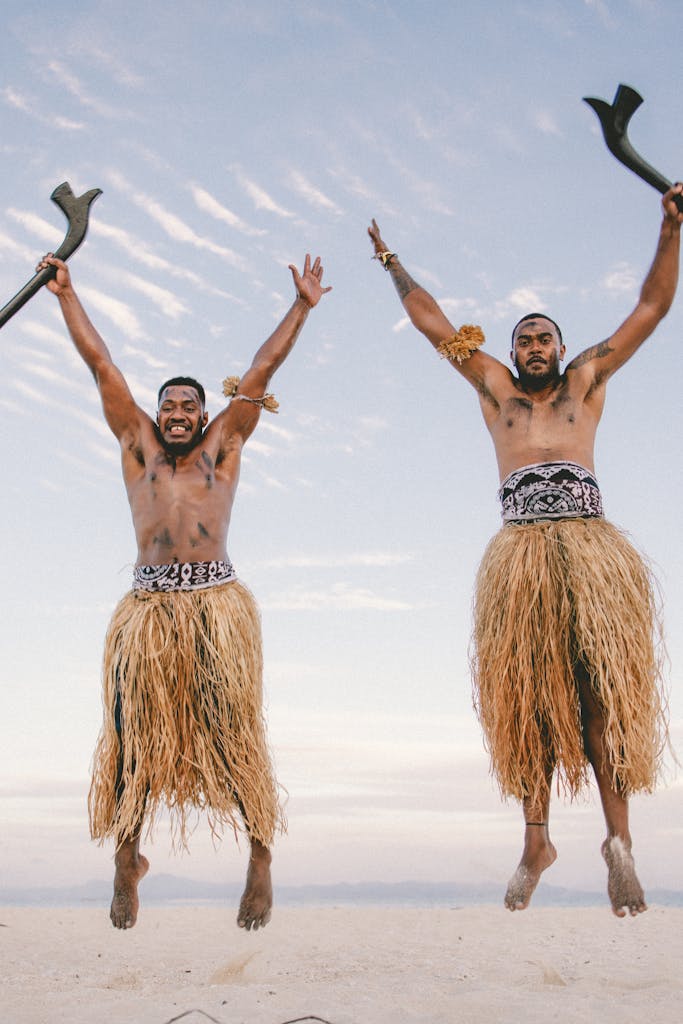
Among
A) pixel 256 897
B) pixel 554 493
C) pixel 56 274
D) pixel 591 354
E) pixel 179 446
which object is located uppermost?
pixel 56 274

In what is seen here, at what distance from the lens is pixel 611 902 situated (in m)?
3.88

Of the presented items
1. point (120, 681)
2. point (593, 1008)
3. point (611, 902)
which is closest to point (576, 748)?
point (611, 902)

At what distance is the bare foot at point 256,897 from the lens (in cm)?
431

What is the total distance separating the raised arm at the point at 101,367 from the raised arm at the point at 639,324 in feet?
6.93

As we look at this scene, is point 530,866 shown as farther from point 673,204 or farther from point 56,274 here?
point 56,274

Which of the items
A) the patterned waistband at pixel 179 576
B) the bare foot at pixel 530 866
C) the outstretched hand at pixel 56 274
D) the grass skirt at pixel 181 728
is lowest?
the bare foot at pixel 530 866

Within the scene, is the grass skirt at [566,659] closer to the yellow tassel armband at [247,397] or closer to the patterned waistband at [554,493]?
the patterned waistband at [554,493]

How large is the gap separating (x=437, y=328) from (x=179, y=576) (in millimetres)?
1675

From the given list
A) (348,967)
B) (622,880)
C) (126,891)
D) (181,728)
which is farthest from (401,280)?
(348,967)

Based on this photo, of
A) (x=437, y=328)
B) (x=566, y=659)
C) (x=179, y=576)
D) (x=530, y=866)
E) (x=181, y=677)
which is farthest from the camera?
(x=437, y=328)

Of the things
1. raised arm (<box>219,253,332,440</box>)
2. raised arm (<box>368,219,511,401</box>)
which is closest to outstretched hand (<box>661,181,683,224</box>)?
raised arm (<box>368,219,511,401</box>)

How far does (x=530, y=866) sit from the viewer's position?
4.03 metres

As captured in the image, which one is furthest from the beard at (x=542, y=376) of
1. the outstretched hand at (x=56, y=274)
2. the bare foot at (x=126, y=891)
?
the bare foot at (x=126, y=891)

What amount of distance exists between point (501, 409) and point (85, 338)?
2041 mm
